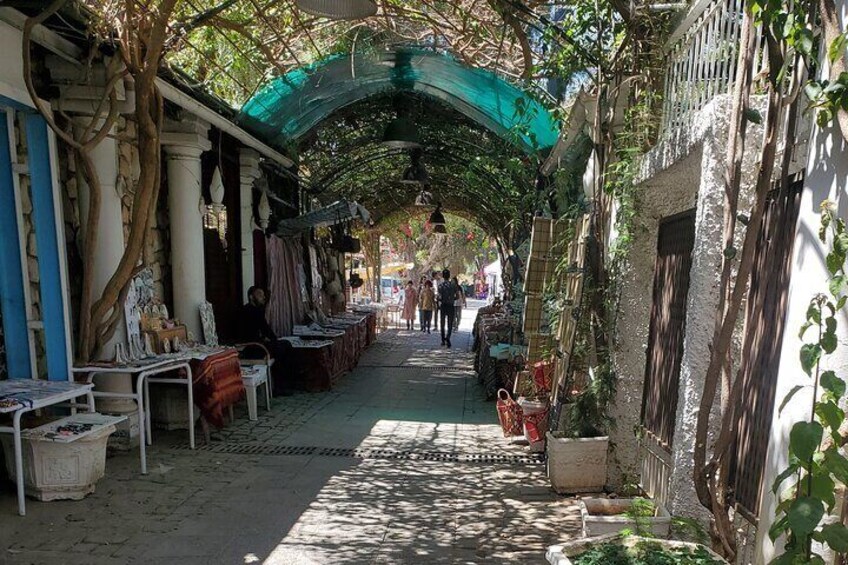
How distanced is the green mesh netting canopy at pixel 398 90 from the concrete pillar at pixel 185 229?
0.93m

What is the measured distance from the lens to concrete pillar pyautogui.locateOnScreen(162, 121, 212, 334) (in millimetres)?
6398

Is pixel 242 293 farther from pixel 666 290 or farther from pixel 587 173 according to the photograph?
pixel 666 290

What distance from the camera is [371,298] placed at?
24.1m

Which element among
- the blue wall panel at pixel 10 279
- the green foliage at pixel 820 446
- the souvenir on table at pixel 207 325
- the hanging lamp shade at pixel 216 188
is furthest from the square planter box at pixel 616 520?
the hanging lamp shade at pixel 216 188

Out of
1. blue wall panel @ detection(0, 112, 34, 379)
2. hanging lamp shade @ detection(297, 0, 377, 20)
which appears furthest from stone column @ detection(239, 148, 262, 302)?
hanging lamp shade @ detection(297, 0, 377, 20)

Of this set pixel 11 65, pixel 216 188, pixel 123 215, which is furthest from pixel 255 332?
pixel 11 65

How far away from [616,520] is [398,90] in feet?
21.8

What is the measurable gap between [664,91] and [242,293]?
21.0 ft

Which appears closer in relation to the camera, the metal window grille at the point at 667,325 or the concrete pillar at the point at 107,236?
the metal window grille at the point at 667,325

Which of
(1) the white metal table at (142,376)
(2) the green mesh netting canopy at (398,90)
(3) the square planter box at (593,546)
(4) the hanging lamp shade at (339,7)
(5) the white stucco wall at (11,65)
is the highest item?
(2) the green mesh netting canopy at (398,90)

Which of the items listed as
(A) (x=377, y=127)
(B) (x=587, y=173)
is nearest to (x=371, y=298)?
(A) (x=377, y=127)

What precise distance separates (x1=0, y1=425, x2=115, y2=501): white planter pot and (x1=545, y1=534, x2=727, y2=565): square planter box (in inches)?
127

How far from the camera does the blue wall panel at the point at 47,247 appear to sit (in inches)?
174

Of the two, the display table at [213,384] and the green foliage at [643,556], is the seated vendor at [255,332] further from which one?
the green foliage at [643,556]
